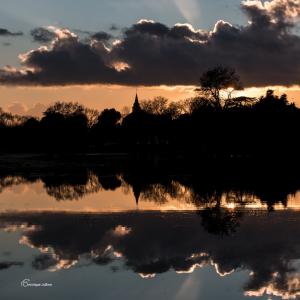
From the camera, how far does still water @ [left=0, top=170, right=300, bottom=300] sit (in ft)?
50.3

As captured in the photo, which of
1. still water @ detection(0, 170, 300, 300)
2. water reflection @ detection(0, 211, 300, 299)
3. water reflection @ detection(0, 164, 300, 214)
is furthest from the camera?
water reflection @ detection(0, 164, 300, 214)

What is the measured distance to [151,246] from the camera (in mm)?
20547

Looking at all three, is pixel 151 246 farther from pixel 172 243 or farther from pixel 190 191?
pixel 190 191

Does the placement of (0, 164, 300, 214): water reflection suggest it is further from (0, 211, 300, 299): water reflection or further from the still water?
(0, 211, 300, 299): water reflection

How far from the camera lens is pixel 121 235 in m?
22.8

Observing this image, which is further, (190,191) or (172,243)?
(190,191)

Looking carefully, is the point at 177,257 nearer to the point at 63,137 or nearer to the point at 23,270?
the point at 23,270

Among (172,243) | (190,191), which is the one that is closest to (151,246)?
(172,243)

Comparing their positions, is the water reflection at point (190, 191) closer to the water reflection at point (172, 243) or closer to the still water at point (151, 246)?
the still water at point (151, 246)

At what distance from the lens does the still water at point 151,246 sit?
15328mm

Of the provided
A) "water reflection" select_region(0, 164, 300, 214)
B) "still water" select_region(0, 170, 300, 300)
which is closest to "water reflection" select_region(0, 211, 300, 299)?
"still water" select_region(0, 170, 300, 300)

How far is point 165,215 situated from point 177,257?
9.32m

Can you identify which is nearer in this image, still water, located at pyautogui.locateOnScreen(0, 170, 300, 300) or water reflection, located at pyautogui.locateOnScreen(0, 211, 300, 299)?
still water, located at pyautogui.locateOnScreen(0, 170, 300, 300)

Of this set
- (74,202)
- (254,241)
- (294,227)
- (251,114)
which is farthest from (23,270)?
(251,114)
